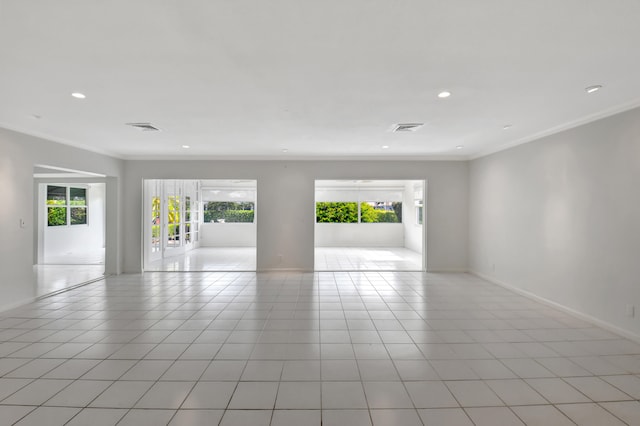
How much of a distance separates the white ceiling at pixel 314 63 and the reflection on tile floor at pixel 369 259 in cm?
385

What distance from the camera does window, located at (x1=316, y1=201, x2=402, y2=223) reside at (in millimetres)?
11750

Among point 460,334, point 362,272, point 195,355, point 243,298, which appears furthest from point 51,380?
point 362,272

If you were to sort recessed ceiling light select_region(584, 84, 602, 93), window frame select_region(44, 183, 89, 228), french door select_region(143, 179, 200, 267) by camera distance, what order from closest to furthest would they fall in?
recessed ceiling light select_region(584, 84, 602, 93) < french door select_region(143, 179, 200, 267) < window frame select_region(44, 183, 89, 228)

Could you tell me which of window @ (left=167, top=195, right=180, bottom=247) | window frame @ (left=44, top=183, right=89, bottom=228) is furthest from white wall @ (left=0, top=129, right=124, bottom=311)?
window frame @ (left=44, top=183, right=89, bottom=228)

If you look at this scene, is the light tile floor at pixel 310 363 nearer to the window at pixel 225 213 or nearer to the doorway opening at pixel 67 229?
the doorway opening at pixel 67 229

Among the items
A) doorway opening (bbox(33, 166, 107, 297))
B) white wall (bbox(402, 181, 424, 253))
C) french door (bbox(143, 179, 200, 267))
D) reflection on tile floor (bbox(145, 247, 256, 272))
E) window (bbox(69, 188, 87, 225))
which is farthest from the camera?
white wall (bbox(402, 181, 424, 253))

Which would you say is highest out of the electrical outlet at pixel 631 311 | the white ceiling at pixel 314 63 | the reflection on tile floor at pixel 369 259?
the white ceiling at pixel 314 63

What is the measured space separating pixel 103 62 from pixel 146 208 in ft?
16.7

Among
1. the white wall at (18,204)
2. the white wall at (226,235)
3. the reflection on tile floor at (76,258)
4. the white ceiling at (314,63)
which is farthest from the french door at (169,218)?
the white ceiling at (314,63)

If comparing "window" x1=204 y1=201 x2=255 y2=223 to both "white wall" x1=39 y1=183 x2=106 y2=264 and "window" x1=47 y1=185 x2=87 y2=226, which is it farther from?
"window" x1=47 y1=185 x2=87 y2=226

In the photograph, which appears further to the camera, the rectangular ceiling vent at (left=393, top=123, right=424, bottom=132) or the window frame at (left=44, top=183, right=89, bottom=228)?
the window frame at (left=44, top=183, right=89, bottom=228)

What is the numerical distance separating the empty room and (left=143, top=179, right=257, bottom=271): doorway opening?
672 mm

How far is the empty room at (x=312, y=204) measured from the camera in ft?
6.79

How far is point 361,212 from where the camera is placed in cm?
1174
